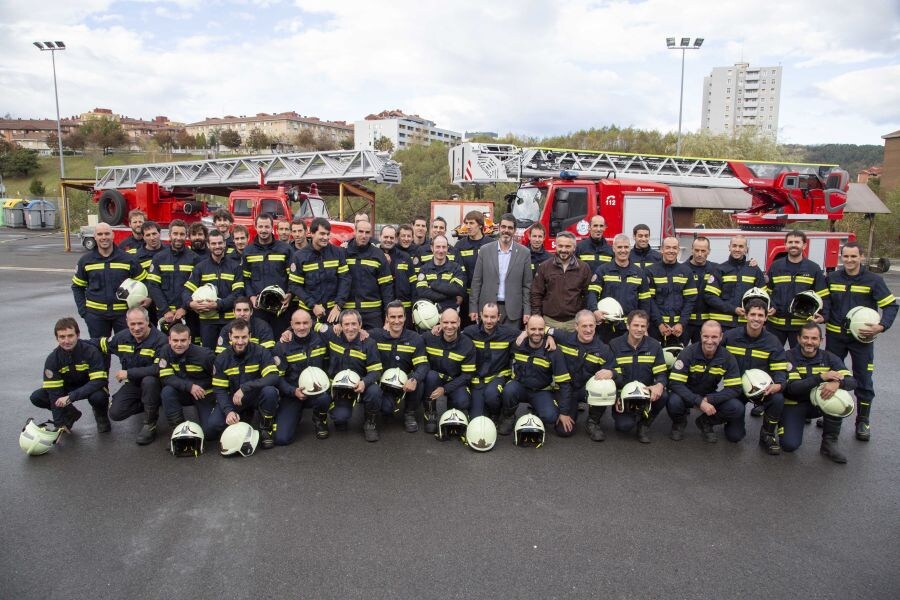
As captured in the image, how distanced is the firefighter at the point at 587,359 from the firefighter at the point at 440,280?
49.6 inches

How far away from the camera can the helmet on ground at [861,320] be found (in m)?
5.13

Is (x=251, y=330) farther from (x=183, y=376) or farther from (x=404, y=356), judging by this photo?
(x=404, y=356)

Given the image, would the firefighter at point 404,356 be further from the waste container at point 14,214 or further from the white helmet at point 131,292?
the waste container at point 14,214

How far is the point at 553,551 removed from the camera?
11.2 feet

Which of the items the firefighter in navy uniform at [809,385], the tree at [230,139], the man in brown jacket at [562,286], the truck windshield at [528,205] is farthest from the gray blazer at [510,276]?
the tree at [230,139]

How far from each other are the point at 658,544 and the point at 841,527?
129 cm

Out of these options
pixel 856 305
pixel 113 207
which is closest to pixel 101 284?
pixel 856 305

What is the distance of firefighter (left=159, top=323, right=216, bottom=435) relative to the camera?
501 cm

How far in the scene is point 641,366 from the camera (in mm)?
5199

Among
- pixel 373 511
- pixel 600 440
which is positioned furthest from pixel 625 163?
pixel 373 511

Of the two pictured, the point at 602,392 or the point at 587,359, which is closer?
the point at 602,392

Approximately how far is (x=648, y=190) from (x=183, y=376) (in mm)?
7384

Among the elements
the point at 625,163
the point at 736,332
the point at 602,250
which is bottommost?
the point at 736,332

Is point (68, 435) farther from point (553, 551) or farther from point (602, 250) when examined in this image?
point (602, 250)
